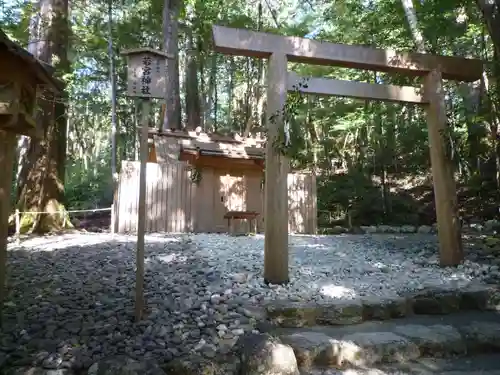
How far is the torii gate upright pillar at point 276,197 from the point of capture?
498cm

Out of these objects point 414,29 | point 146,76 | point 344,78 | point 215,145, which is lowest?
point 146,76

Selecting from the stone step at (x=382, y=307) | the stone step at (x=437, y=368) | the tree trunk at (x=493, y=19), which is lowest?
the stone step at (x=437, y=368)

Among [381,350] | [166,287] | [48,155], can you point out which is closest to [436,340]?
[381,350]

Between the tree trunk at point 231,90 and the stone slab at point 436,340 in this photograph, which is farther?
the tree trunk at point 231,90

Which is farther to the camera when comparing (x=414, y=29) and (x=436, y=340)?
(x=414, y=29)

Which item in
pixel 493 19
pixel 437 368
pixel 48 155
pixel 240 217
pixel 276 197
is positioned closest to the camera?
pixel 437 368

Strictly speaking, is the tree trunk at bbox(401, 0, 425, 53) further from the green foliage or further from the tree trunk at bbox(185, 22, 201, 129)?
the tree trunk at bbox(185, 22, 201, 129)

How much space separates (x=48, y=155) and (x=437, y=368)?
28.5 feet

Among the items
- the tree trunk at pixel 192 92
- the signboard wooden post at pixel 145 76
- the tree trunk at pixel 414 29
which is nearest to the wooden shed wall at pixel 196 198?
the tree trunk at pixel 414 29

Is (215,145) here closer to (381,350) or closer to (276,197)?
(276,197)

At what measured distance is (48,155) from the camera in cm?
888

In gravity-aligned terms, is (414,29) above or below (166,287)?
above

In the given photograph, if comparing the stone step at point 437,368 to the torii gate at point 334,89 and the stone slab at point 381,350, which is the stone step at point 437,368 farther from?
the torii gate at point 334,89

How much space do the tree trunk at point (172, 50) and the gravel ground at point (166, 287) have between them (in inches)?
266
